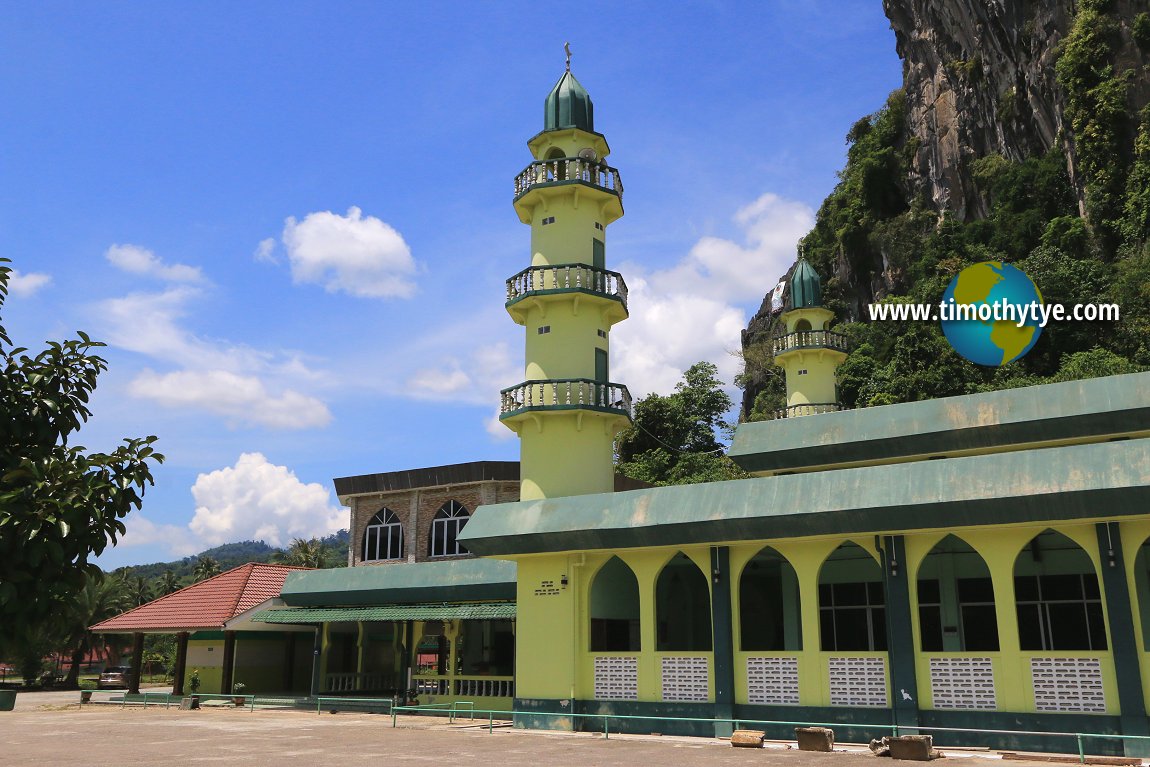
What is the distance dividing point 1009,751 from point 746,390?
69.3 metres

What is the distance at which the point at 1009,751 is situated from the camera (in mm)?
16594

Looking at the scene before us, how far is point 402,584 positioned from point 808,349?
22.9 meters

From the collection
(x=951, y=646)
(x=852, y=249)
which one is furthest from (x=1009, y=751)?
(x=852, y=249)

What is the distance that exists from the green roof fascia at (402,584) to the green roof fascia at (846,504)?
4400mm

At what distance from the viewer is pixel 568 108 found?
2659cm

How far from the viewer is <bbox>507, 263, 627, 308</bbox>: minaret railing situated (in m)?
25.0

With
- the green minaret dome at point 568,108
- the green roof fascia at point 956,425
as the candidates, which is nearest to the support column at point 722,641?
the green roof fascia at point 956,425

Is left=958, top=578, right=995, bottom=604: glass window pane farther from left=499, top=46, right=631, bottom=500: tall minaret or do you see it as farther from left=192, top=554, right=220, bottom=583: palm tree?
left=192, top=554, right=220, bottom=583: palm tree

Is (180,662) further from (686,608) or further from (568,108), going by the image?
A: (568,108)

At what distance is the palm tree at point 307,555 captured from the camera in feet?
259

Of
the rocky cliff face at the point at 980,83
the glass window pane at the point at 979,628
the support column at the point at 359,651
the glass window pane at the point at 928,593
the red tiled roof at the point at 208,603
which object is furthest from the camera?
the rocky cliff face at the point at 980,83

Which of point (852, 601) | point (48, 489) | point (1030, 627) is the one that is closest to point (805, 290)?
point (852, 601)

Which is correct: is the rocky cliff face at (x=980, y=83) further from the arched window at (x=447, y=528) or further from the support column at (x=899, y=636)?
the support column at (x=899, y=636)

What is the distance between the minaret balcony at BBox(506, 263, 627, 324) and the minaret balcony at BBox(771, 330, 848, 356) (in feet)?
65.7
